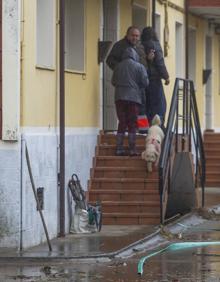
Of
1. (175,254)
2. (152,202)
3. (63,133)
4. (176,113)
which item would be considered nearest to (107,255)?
(175,254)

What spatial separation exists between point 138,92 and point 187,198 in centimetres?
234

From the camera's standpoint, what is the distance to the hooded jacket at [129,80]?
15.6m

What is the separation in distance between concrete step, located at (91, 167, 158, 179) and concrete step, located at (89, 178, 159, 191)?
4.8 inches

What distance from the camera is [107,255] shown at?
12109 millimetres

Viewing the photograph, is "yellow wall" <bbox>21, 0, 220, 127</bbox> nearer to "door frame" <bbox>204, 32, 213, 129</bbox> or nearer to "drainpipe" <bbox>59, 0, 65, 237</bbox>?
"drainpipe" <bbox>59, 0, 65, 237</bbox>

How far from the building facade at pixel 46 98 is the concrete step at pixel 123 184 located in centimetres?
20

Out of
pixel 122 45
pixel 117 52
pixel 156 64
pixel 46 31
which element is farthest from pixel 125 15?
pixel 46 31

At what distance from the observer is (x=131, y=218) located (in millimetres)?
15445

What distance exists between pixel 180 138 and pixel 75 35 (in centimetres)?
272

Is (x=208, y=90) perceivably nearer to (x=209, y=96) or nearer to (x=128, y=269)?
(x=209, y=96)

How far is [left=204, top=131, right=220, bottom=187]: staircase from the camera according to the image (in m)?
22.0

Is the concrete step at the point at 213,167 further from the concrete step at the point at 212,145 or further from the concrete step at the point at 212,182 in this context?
the concrete step at the point at 212,145

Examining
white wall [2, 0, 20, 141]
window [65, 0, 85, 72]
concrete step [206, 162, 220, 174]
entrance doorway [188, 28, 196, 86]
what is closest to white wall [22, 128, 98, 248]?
white wall [2, 0, 20, 141]

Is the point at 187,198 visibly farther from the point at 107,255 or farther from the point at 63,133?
the point at 107,255
